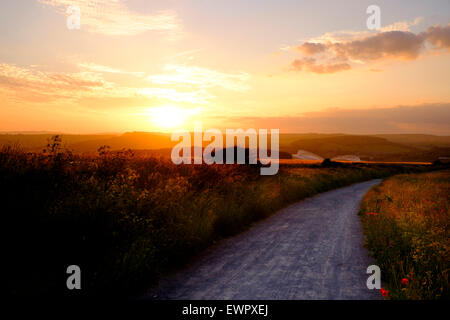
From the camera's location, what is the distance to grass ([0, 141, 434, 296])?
5.16 m

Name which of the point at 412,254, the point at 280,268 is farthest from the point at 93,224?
the point at 412,254

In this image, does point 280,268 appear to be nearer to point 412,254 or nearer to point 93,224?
point 412,254

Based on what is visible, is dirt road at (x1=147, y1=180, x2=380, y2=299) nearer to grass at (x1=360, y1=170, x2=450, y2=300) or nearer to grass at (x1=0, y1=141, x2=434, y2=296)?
grass at (x1=360, y1=170, x2=450, y2=300)

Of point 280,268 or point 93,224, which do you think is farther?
point 280,268

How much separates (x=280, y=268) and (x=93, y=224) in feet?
12.5

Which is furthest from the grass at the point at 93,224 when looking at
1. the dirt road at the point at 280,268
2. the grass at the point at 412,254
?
the grass at the point at 412,254

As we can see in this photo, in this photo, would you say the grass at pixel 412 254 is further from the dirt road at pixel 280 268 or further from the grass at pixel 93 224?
the grass at pixel 93 224

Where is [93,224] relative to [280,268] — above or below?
above

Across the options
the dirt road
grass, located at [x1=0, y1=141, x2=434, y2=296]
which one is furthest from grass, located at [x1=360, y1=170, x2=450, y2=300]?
grass, located at [x1=0, y1=141, x2=434, y2=296]

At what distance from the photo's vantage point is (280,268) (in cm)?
672

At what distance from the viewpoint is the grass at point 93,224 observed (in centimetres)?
516
